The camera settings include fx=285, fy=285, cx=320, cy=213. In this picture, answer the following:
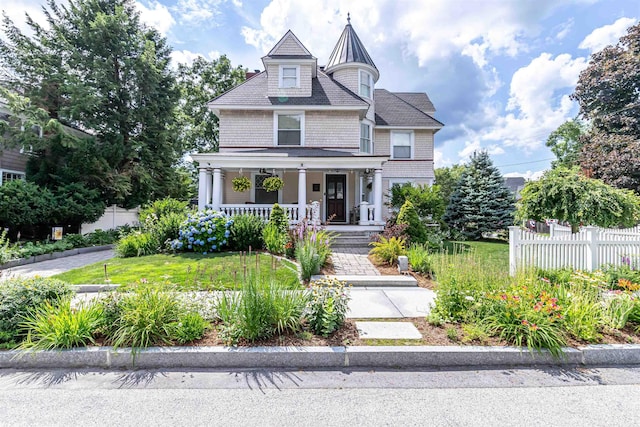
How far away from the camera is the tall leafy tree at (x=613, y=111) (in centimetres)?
1641

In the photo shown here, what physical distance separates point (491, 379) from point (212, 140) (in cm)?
2759

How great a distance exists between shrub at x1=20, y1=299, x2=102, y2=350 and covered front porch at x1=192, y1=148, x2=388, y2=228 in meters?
7.43

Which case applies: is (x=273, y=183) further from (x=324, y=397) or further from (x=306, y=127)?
(x=324, y=397)

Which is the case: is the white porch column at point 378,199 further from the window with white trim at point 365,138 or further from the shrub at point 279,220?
the shrub at point 279,220

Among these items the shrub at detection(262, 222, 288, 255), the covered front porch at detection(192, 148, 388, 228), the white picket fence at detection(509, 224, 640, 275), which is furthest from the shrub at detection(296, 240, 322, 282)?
the white picket fence at detection(509, 224, 640, 275)

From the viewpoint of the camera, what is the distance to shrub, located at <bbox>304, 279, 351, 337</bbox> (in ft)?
12.2

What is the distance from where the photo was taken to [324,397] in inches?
109

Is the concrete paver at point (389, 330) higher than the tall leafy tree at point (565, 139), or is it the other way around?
the tall leafy tree at point (565, 139)

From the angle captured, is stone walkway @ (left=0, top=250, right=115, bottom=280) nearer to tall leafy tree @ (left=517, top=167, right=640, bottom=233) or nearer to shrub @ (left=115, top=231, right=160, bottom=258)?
shrub @ (left=115, top=231, right=160, bottom=258)

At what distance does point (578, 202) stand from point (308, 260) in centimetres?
673

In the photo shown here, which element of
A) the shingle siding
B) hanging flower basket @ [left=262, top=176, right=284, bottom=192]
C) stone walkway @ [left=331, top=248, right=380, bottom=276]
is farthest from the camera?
the shingle siding

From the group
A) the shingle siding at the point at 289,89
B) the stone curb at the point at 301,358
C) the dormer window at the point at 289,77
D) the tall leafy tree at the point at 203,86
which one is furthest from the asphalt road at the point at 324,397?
the tall leafy tree at the point at 203,86

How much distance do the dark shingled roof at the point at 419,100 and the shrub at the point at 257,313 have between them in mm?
19394

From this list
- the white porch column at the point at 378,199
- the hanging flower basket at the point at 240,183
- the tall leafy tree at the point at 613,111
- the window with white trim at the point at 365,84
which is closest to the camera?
the white porch column at the point at 378,199
